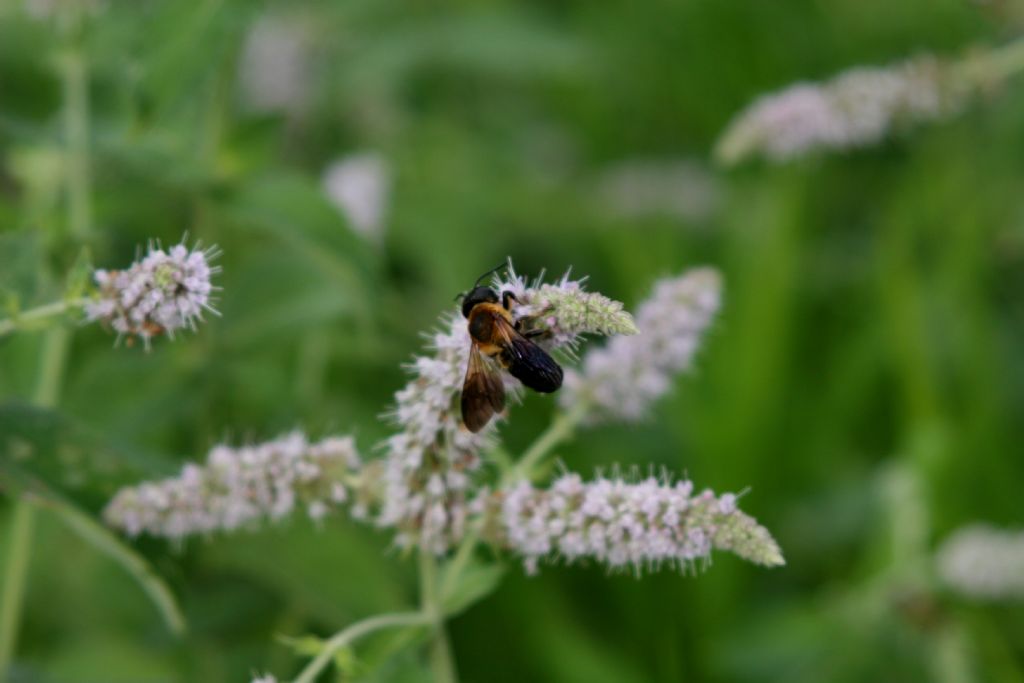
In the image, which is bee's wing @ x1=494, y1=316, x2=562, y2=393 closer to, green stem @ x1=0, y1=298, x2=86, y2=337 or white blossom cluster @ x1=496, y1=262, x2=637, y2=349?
white blossom cluster @ x1=496, y1=262, x2=637, y2=349

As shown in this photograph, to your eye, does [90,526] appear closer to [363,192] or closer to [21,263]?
[21,263]

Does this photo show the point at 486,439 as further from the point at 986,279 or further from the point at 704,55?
the point at 704,55

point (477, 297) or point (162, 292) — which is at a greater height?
point (477, 297)

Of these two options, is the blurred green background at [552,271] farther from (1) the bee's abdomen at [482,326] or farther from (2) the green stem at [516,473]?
(1) the bee's abdomen at [482,326]

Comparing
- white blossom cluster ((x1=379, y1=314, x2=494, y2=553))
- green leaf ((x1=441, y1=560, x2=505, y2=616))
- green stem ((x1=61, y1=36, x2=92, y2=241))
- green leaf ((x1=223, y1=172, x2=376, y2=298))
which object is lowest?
green leaf ((x1=441, y1=560, x2=505, y2=616))

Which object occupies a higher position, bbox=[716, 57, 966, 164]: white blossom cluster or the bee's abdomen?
bbox=[716, 57, 966, 164]: white blossom cluster

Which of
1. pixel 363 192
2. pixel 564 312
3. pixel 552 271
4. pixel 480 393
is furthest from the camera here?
pixel 552 271

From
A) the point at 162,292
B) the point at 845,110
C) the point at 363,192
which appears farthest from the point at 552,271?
the point at 162,292

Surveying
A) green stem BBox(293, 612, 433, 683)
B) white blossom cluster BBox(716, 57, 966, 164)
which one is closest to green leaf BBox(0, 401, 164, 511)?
green stem BBox(293, 612, 433, 683)
